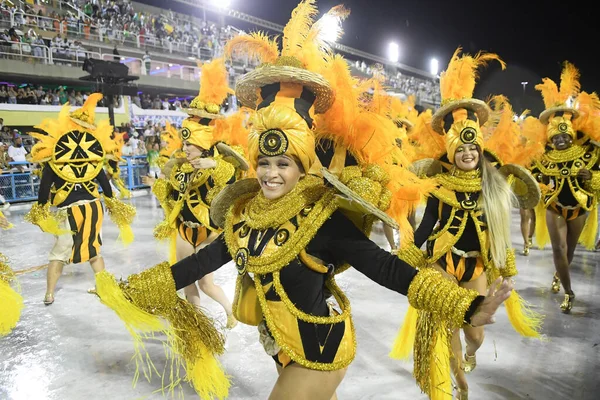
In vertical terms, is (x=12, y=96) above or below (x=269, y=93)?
below

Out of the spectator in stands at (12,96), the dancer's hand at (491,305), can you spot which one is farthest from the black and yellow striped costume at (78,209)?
the spectator in stands at (12,96)

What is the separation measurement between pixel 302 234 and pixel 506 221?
193 cm

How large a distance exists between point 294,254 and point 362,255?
0.91 ft

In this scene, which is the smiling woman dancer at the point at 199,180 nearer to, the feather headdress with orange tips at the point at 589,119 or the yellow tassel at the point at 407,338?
the yellow tassel at the point at 407,338

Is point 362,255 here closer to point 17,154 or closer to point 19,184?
point 19,184

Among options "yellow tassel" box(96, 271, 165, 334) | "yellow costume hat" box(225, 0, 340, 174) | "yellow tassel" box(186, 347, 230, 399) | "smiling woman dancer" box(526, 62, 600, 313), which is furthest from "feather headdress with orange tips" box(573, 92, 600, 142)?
"yellow tassel" box(96, 271, 165, 334)

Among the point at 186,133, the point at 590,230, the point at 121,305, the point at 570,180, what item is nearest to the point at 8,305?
the point at 186,133

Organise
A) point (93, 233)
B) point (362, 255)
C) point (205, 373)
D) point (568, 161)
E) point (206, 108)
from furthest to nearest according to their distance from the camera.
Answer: point (568, 161) → point (93, 233) → point (206, 108) → point (205, 373) → point (362, 255)

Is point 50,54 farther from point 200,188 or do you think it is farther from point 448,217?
point 448,217

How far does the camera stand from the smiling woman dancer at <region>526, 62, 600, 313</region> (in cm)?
541

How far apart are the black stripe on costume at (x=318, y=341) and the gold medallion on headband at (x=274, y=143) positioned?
71cm

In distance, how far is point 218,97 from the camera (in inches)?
183

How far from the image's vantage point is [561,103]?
5.70 meters

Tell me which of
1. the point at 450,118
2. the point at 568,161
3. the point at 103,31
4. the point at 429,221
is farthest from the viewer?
the point at 103,31
